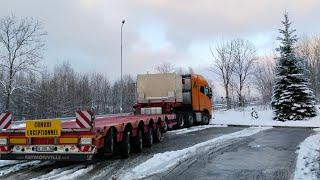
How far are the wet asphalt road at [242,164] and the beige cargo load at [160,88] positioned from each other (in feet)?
37.8

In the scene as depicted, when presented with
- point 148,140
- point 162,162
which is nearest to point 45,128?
point 162,162

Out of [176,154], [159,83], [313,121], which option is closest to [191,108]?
[159,83]

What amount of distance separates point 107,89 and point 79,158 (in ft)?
250

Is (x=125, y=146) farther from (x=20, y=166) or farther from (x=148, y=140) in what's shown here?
(x=148, y=140)

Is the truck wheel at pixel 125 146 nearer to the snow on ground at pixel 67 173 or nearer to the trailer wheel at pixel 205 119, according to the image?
the snow on ground at pixel 67 173

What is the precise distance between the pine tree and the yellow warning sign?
28.8m

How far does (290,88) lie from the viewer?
37844 millimetres

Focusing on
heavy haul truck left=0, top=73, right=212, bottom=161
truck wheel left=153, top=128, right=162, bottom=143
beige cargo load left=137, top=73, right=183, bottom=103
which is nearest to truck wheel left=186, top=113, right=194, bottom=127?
beige cargo load left=137, top=73, right=183, bottom=103

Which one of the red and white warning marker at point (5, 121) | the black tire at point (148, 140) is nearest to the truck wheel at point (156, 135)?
the black tire at point (148, 140)

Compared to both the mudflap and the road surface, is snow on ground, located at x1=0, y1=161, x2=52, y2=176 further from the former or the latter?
the mudflap

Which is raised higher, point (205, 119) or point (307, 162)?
point (205, 119)

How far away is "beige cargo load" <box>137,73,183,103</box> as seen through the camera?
92.1 ft

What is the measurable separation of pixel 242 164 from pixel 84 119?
163 inches

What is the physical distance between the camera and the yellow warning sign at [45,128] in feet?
37.8
